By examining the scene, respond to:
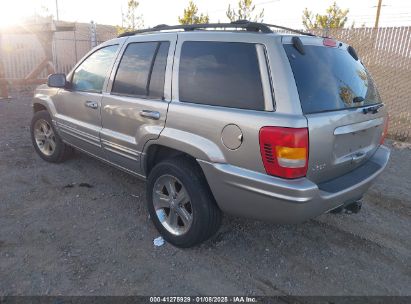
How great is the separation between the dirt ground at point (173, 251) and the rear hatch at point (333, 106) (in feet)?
2.80

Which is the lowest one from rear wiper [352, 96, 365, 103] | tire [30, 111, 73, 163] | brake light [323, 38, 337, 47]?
tire [30, 111, 73, 163]

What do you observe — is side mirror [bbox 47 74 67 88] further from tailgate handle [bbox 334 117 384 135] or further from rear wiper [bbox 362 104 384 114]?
rear wiper [bbox 362 104 384 114]

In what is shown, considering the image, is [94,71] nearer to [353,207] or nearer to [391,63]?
[353,207]

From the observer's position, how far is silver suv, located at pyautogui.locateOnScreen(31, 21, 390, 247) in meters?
2.40

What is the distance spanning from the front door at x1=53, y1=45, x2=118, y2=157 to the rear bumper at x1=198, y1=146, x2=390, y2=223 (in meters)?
1.81

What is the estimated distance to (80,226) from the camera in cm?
346

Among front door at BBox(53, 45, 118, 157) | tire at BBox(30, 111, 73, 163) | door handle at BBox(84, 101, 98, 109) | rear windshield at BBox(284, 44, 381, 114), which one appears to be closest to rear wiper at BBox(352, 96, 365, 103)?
rear windshield at BBox(284, 44, 381, 114)

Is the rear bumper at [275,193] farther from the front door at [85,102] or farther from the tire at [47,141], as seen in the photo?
the tire at [47,141]

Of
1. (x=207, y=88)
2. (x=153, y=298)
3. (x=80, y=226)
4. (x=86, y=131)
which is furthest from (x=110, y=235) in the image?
(x=207, y=88)

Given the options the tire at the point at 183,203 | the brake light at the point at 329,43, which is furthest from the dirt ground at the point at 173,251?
the brake light at the point at 329,43

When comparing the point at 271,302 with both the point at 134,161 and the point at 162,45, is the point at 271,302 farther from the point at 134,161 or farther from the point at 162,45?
the point at 162,45

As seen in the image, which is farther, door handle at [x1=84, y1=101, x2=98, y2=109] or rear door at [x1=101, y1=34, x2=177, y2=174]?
door handle at [x1=84, y1=101, x2=98, y2=109]

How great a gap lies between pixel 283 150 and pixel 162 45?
1.68 m

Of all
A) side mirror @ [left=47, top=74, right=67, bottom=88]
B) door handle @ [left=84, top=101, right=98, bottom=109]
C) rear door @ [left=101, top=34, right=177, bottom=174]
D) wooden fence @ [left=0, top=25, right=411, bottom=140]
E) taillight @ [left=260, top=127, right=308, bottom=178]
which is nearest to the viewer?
taillight @ [left=260, top=127, right=308, bottom=178]
